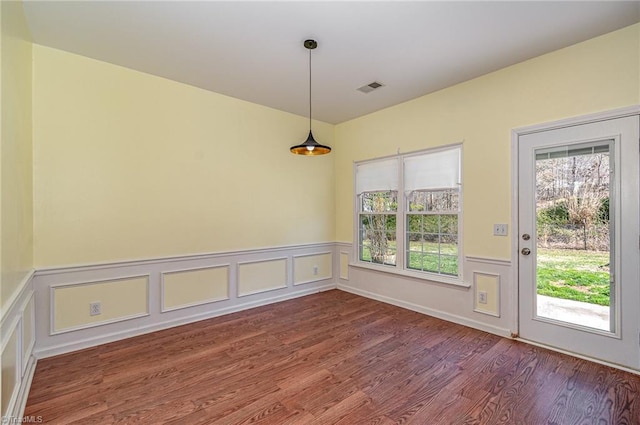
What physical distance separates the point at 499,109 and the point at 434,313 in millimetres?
2468

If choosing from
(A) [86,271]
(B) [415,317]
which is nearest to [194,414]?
(A) [86,271]

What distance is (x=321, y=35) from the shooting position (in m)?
2.52

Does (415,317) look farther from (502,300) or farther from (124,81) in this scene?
(124,81)

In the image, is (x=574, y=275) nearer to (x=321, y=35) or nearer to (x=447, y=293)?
(x=447, y=293)

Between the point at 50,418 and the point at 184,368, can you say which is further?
the point at 184,368

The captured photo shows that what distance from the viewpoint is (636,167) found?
2.40 meters

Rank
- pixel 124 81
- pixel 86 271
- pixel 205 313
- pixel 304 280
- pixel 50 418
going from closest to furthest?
pixel 50 418, pixel 86 271, pixel 124 81, pixel 205 313, pixel 304 280

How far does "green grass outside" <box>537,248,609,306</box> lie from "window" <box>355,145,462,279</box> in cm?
84

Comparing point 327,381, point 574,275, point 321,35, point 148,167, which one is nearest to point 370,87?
point 321,35

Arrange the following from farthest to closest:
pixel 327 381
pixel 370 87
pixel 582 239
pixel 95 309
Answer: pixel 370 87 < pixel 95 309 < pixel 582 239 < pixel 327 381

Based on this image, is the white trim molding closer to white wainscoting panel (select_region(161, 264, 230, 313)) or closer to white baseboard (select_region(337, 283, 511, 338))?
white wainscoting panel (select_region(161, 264, 230, 313))

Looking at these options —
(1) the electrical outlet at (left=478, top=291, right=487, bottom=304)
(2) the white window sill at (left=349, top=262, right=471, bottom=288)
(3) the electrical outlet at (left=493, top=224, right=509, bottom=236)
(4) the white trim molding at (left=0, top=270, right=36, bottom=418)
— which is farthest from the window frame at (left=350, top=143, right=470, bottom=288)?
(4) the white trim molding at (left=0, top=270, right=36, bottom=418)

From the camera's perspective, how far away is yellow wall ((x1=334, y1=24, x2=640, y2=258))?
8.21 ft

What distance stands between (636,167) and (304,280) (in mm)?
3876
